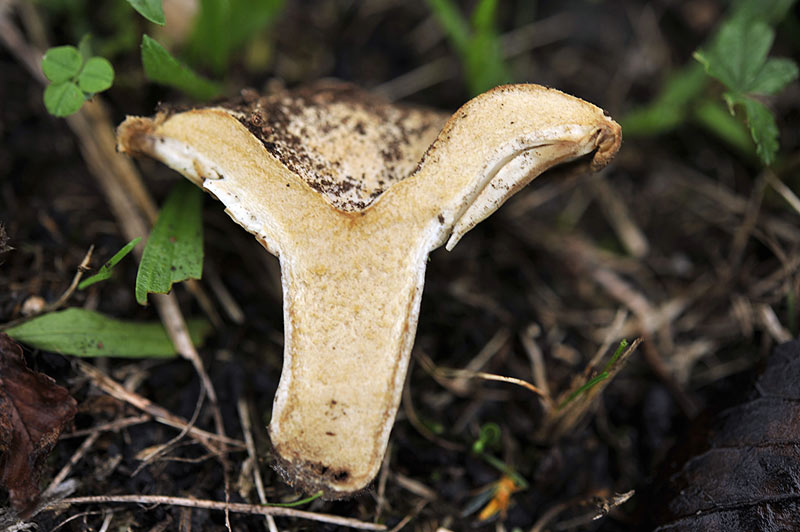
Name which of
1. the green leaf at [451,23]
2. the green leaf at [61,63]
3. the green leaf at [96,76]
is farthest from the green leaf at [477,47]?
the green leaf at [61,63]

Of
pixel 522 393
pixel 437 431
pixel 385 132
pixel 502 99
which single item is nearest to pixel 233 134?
pixel 385 132

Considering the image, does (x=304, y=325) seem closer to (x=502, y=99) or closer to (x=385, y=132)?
(x=385, y=132)

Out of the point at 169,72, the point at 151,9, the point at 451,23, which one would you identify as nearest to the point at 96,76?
the point at 169,72

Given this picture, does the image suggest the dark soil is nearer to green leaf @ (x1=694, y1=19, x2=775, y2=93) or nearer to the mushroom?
the mushroom

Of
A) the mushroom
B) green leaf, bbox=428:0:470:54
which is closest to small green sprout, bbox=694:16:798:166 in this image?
the mushroom

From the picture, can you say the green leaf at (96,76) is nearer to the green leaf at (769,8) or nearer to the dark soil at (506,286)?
the dark soil at (506,286)
